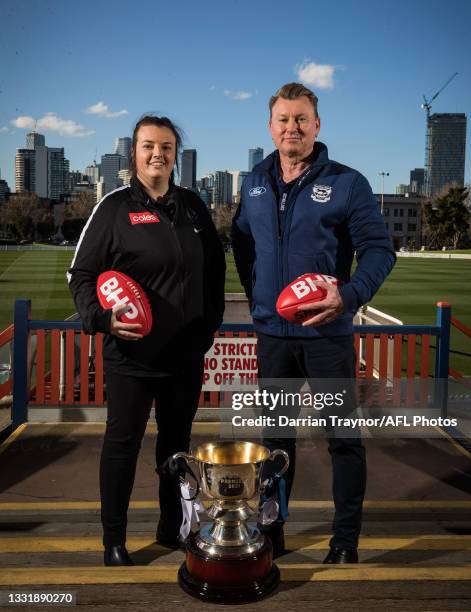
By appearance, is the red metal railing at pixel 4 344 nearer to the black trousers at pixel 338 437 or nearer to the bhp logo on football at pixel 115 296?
the bhp logo on football at pixel 115 296

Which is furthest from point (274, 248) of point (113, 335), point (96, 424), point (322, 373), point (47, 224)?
point (47, 224)

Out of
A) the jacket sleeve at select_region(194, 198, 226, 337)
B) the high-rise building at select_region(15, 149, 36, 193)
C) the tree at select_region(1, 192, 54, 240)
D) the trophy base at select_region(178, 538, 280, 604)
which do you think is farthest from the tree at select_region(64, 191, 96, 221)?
the trophy base at select_region(178, 538, 280, 604)

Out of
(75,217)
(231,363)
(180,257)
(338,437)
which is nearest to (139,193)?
(180,257)

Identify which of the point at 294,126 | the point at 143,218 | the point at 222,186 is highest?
the point at 222,186

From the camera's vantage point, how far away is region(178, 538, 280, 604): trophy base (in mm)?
2035

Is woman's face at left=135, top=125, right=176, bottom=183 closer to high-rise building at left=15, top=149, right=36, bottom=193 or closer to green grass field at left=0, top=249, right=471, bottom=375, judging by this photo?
green grass field at left=0, top=249, right=471, bottom=375

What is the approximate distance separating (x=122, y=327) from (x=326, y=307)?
84 centimetres

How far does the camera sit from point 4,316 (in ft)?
56.4

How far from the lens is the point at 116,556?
2717 mm

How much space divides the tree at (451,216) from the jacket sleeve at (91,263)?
85.1m

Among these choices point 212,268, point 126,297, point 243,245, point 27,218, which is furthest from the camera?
point 27,218

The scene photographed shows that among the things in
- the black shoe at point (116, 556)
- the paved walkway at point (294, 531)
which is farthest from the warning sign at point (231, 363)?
the black shoe at point (116, 556)

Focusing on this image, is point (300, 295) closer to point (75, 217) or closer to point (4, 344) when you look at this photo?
point (4, 344)

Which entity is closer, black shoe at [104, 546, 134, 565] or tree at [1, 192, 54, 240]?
black shoe at [104, 546, 134, 565]
